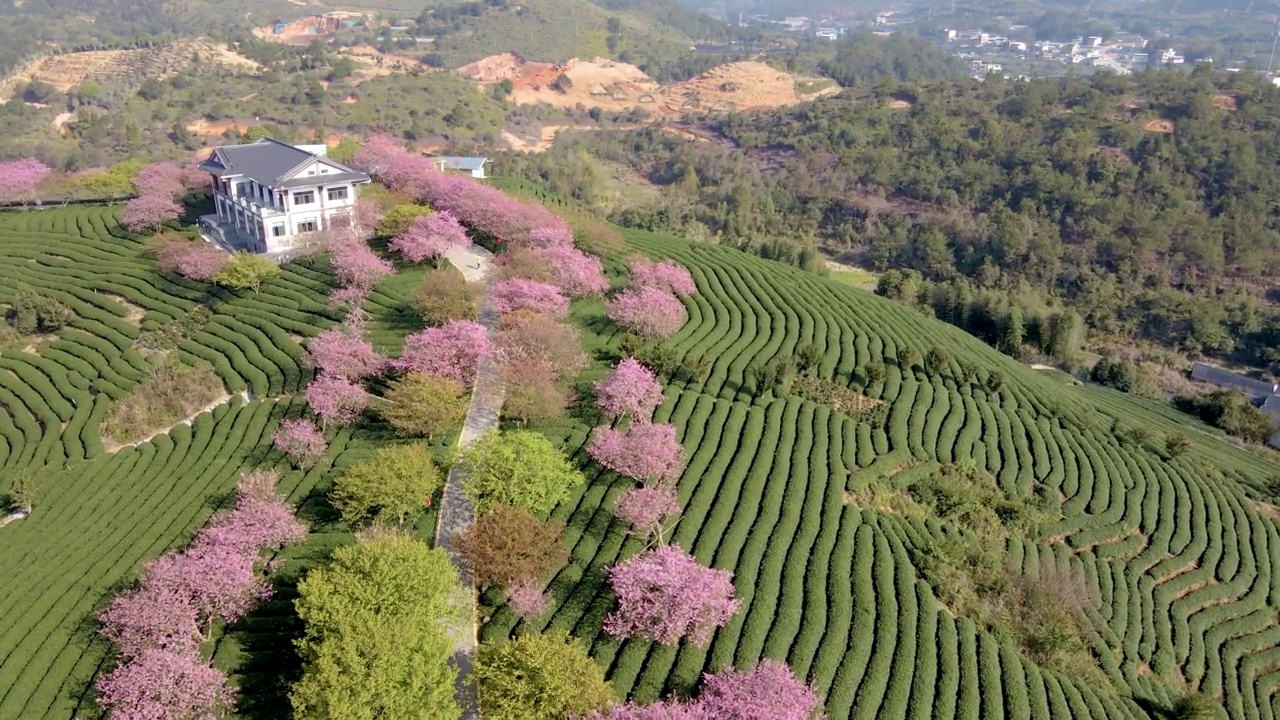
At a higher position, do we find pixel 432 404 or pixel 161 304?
pixel 432 404

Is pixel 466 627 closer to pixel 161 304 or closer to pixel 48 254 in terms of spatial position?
pixel 161 304

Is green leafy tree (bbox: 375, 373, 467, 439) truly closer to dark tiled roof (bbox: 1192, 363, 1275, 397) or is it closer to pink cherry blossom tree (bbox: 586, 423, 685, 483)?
pink cherry blossom tree (bbox: 586, 423, 685, 483)

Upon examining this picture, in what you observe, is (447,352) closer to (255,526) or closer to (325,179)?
(255,526)

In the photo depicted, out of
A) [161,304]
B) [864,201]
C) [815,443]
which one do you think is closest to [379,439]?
[815,443]

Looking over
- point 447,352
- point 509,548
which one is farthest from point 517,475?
point 447,352

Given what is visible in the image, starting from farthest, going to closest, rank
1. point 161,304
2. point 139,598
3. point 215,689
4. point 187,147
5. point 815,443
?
1. point 187,147
2. point 161,304
3. point 815,443
4. point 139,598
5. point 215,689
